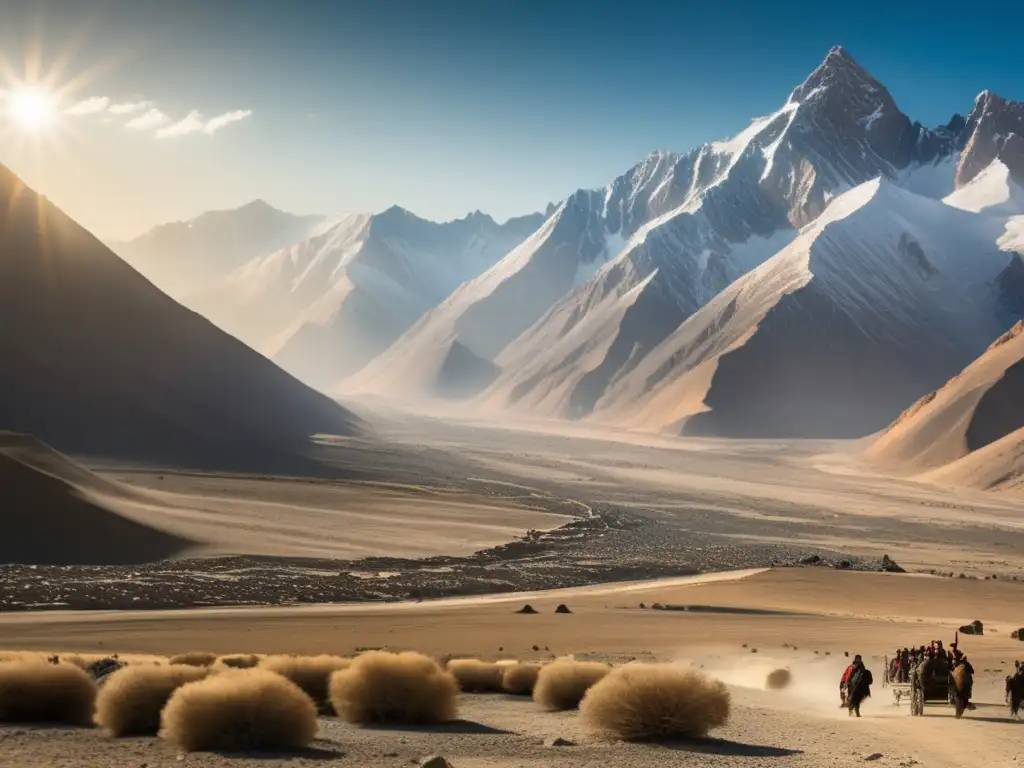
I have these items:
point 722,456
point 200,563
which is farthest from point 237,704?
point 722,456

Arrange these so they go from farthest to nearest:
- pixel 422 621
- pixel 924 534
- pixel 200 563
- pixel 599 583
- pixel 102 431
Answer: pixel 102 431, pixel 924 534, pixel 599 583, pixel 200 563, pixel 422 621

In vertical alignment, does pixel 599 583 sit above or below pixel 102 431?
below

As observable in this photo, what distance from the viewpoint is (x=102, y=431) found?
322 ft

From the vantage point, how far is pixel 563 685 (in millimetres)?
22172

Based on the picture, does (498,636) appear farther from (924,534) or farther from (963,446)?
(963,446)

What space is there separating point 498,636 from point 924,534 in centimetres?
5162

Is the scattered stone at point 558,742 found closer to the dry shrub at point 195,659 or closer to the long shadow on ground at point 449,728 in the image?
the long shadow on ground at point 449,728

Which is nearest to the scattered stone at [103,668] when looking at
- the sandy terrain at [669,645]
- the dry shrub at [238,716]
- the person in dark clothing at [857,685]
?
the sandy terrain at [669,645]

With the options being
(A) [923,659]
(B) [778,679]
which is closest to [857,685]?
(A) [923,659]

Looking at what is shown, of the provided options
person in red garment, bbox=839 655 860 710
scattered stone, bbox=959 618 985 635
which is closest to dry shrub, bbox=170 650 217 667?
person in red garment, bbox=839 655 860 710

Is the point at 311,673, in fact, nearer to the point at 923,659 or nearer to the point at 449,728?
the point at 449,728

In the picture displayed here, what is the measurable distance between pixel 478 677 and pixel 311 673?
4991mm

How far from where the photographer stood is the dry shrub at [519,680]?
25062 millimetres

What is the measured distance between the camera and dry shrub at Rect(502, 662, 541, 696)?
25.1 metres
